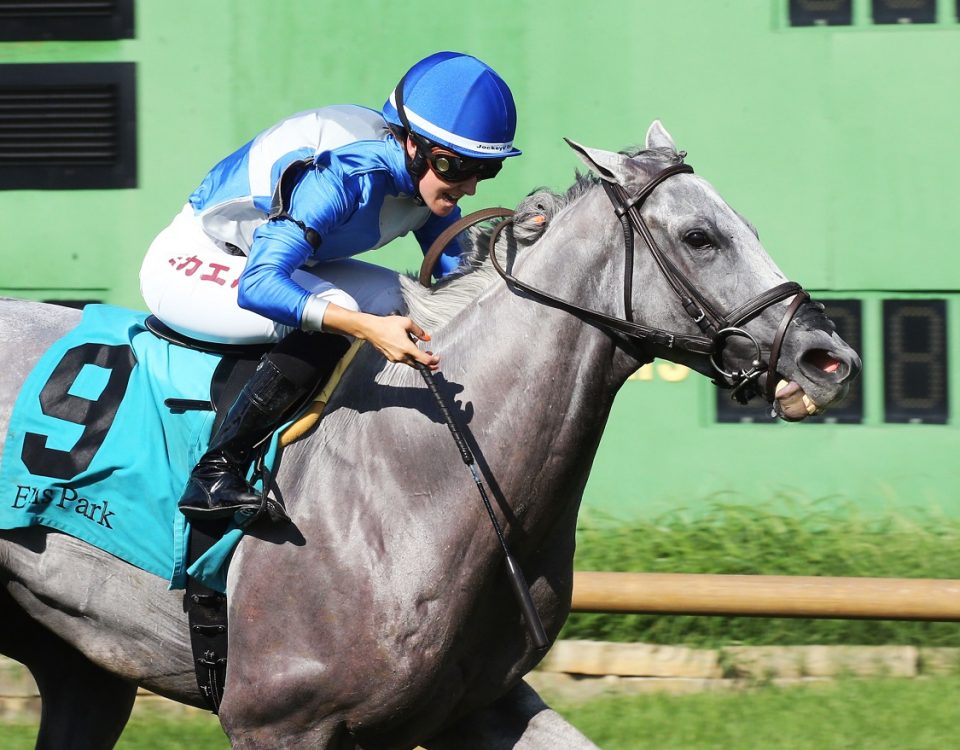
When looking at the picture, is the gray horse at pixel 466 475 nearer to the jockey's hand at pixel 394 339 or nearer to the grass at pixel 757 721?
the jockey's hand at pixel 394 339

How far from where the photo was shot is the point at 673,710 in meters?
5.20

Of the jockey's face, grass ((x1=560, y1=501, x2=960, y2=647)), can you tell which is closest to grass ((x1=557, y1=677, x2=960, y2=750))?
grass ((x1=560, y1=501, x2=960, y2=647))

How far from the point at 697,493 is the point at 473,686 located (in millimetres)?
3220

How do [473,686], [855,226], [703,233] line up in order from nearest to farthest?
[703,233] < [473,686] < [855,226]

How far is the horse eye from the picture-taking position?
323 cm

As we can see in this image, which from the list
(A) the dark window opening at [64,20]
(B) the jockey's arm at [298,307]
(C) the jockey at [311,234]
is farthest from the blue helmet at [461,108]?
(A) the dark window opening at [64,20]

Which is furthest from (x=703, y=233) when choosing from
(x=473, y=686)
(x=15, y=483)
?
(x=15, y=483)

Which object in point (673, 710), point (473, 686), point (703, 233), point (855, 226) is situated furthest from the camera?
point (855, 226)

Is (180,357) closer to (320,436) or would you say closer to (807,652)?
(320,436)

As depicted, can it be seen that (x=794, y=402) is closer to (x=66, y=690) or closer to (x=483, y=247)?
(x=483, y=247)

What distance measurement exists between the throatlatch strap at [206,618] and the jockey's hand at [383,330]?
0.62 metres

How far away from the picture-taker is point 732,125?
256 inches

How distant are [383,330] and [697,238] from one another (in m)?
0.73

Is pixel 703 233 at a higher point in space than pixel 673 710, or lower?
higher
